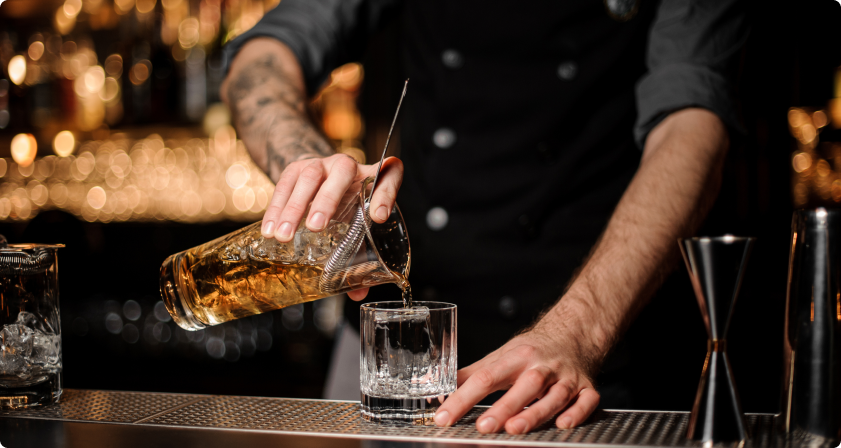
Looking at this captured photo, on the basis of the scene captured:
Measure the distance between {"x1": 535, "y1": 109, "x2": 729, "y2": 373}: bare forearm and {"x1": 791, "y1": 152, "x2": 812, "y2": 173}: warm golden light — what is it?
4.72 feet

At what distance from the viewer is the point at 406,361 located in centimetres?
81

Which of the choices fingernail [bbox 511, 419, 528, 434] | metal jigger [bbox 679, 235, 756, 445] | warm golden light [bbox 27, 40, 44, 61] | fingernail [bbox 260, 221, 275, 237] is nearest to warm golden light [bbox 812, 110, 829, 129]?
metal jigger [bbox 679, 235, 756, 445]

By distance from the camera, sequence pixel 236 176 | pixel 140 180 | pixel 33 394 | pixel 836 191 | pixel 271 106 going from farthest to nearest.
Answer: pixel 140 180 → pixel 236 176 → pixel 836 191 → pixel 271 106 → pixel 33 394

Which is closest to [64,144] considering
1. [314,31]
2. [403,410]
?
[314,31]

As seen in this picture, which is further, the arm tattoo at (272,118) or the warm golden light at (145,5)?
the warm golden light at (145,5)

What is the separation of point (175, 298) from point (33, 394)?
0.76 ft

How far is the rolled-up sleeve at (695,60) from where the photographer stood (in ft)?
4.46

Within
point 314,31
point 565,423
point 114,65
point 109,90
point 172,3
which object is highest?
point 172,3

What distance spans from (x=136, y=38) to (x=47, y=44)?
1.56 feet

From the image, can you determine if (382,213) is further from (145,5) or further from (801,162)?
(145,5)

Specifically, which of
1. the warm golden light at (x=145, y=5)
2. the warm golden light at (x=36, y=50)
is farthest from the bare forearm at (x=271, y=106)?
the warm golden light at (x=36, y=50)

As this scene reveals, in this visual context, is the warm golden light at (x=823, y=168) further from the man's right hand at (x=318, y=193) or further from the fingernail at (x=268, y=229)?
the fingernail at (x=268, y=229)

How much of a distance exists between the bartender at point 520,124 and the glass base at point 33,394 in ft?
1.78

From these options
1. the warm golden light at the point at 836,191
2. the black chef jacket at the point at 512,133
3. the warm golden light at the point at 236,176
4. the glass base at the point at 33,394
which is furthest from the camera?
the warm golden light at the point at 236,176
